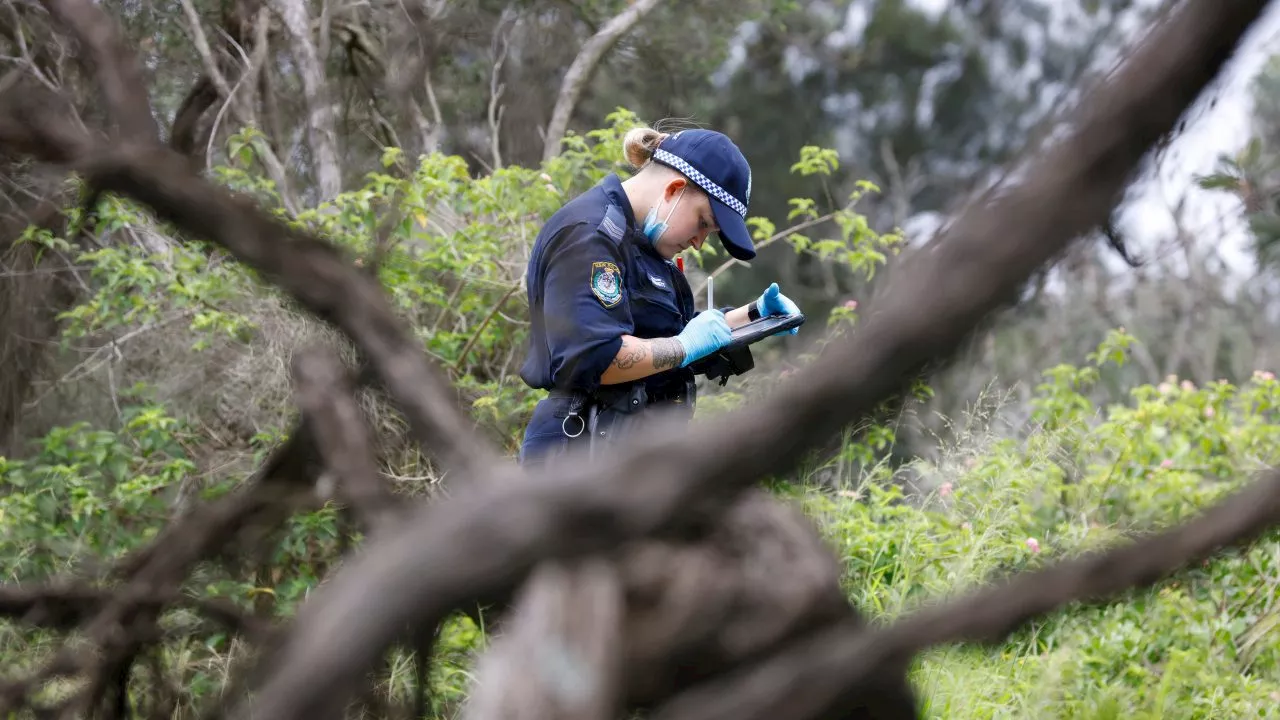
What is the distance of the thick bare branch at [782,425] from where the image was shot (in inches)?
12.4

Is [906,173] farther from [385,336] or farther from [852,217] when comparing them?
[385,336]

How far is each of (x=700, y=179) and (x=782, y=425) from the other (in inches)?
79.5

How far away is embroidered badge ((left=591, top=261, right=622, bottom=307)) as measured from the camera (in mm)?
2105

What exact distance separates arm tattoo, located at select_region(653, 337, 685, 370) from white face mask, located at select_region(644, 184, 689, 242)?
8.7 inches

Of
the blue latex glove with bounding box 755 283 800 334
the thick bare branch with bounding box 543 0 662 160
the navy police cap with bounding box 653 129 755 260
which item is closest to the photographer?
the navy police cap with bounding box 653 129 755 260

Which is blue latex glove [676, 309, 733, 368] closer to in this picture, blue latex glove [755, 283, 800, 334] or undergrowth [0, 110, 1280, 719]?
blue latex glove [755, 283, 800, 334]

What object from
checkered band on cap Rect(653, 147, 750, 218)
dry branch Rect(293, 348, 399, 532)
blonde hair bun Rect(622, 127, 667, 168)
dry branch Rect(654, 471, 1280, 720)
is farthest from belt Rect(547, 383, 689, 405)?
dry branch Rect(654, 471, 1280, 720)

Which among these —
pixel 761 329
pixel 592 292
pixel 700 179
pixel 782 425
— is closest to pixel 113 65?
pixel 782 425

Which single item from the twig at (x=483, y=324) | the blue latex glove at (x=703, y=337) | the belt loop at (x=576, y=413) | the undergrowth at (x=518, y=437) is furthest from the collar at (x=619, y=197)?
the twig at (x=483, y=324)

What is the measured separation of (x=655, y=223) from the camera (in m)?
2.37

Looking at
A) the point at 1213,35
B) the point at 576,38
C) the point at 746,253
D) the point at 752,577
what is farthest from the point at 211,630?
the point at 576,38

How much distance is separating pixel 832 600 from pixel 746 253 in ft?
6.42

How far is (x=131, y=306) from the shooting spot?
4.55m

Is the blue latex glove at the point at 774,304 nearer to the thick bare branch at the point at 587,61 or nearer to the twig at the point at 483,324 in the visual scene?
the twig at the point at 483,324
